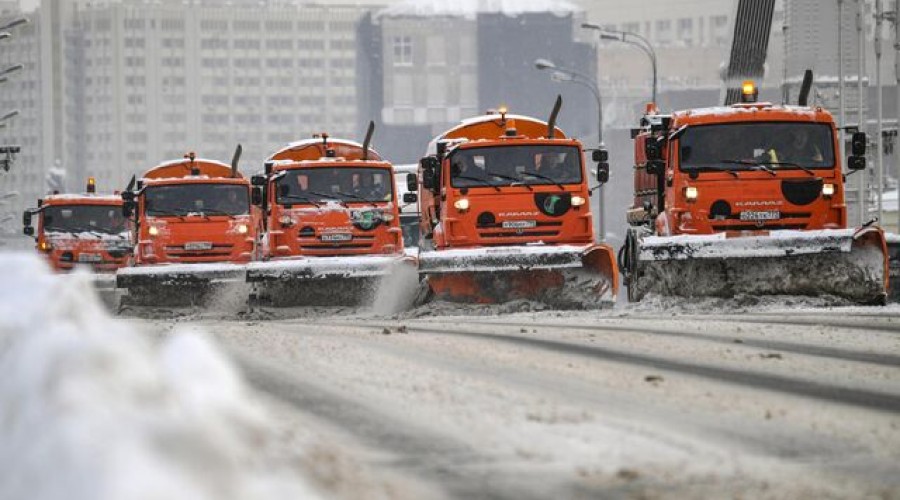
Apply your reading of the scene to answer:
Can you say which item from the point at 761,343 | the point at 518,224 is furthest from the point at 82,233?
the point at 761,343

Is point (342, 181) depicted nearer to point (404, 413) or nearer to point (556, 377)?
point (556, 377)

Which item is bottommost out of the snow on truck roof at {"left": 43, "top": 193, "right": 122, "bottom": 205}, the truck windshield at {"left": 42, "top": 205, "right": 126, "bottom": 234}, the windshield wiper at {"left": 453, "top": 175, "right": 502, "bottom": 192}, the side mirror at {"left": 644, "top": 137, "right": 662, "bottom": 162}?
the truck windshield at {"left": 42, "top": 205, "right": 126, "bottom": 234}

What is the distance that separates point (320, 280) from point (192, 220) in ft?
18.2

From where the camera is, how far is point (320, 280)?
23656 millimetres

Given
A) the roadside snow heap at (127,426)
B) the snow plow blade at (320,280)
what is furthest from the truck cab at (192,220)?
the roadside snow heap at (127,426)

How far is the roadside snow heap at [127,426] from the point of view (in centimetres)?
401

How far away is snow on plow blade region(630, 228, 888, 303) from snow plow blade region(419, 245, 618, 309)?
46.5 inches

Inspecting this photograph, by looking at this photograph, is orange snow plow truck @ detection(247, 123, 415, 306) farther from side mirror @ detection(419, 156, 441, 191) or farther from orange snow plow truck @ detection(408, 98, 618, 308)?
orange snow plow truck @ detection(408, 98, 618, 308)

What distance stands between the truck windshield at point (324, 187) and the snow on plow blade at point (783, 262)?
6.35m

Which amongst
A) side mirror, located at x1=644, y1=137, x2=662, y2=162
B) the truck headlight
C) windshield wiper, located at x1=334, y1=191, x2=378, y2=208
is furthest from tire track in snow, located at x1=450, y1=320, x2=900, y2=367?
windshield wiper, located at x1=334, y1=191, x2=378, y2=208

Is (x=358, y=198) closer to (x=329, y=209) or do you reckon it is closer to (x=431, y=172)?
(x=329, y=209)

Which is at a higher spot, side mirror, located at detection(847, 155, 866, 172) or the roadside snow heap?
side mirror, located at detection(847, 155, 866, 172)

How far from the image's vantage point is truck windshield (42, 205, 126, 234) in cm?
3603

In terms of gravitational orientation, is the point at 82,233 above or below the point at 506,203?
below
